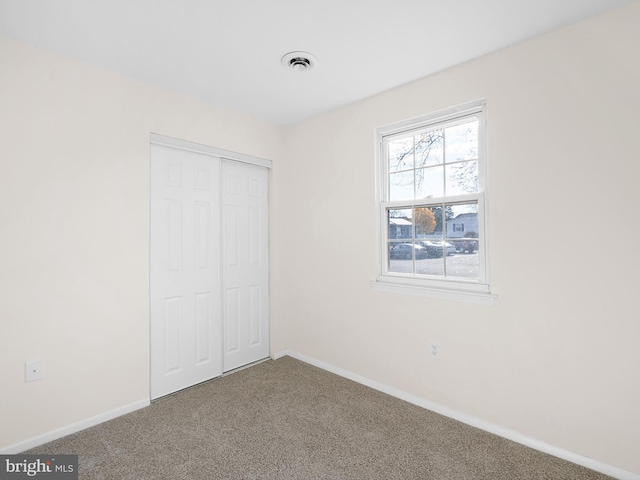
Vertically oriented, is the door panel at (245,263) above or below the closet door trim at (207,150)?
below

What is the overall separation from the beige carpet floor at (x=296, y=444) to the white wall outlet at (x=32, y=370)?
429 mm

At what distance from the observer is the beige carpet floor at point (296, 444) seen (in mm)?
1806

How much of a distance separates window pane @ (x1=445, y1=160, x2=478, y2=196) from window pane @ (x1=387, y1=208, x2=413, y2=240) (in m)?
0.38

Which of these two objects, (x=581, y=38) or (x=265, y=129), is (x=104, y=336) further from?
(x=581, y=38)

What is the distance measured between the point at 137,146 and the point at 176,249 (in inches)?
33.9

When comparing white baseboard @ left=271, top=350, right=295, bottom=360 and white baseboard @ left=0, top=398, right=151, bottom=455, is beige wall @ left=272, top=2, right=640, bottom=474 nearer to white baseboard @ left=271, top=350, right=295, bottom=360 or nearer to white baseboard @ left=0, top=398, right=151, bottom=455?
white baseboard @ left=271, top=350, right=295, bottom=360

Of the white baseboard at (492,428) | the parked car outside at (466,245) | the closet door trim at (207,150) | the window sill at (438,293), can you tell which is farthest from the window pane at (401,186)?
the white baseboard at (492,428)

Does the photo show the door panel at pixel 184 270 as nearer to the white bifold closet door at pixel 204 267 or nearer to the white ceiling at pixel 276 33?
the white bifold closet door at pixel 204 267

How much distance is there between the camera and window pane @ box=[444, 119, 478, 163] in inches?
92.4

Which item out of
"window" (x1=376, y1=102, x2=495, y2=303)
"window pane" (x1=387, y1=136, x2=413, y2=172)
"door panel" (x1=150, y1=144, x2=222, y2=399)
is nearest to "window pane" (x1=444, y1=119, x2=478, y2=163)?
"window" (x1=376, y1=102, x2=495, y2=303)

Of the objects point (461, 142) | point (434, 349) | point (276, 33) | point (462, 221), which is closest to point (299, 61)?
point (276, 33)

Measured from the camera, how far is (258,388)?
9.23 feet

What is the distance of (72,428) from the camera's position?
217cm

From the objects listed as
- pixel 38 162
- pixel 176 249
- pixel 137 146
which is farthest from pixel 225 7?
pixel 176 249
